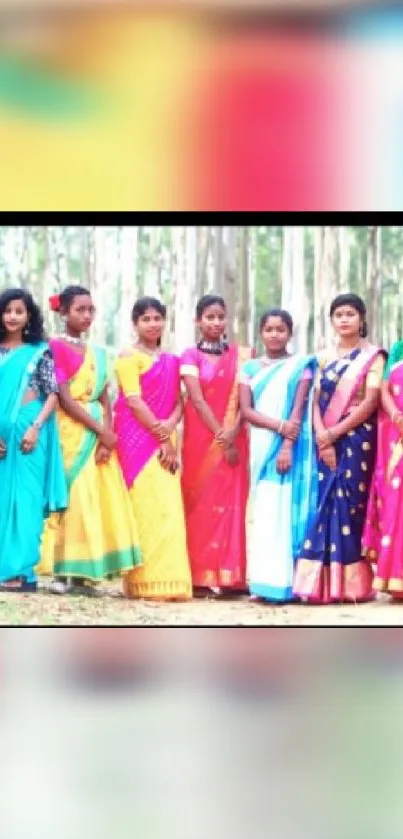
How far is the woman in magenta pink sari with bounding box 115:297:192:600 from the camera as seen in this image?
5199mm

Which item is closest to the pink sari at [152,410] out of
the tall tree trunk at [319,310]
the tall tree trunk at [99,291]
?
the tall tree trunk at [99,291]

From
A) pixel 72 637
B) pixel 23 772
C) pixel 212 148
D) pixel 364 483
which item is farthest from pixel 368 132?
pixel 23 772

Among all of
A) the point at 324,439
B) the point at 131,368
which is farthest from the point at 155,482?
the point at 324,439

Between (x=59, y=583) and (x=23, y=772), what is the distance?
1.49 m

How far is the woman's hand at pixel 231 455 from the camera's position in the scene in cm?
522

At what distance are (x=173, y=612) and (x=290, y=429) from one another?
2.62 ft

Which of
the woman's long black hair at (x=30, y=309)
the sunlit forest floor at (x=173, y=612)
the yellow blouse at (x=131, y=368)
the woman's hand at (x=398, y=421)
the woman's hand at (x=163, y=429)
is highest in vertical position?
the woman's long black hair at (x=30, y=309)

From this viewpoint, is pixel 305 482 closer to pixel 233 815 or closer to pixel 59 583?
pixel 59 583

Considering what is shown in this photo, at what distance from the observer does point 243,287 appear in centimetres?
513

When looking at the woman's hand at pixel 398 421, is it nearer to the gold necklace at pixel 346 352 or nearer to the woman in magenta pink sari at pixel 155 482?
the gold necklace at pixel 346 352

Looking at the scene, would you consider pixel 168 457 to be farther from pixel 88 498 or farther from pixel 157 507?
pixel 88 498

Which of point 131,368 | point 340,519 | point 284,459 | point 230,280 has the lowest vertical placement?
point 340,519

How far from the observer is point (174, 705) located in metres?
4.42

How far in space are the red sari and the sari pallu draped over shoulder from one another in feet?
0.85
